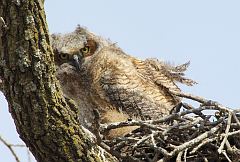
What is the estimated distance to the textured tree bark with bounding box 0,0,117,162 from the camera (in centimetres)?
285

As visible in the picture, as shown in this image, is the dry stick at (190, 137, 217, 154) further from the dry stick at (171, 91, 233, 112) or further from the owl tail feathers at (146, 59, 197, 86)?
the owl tail feathers at (146, 59, 197, 86)

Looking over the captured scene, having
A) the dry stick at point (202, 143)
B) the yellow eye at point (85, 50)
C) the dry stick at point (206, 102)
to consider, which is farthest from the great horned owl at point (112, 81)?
the dry stick at point (202, 143)

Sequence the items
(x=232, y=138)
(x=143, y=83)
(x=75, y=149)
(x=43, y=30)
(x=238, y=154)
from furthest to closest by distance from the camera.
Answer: (x=143, y=83) < (x=232, y=138) < (x=238, y=154) < (x=75, y=149) < (x=43, y=30)

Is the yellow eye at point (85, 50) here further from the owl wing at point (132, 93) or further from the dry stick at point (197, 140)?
the dry stick at point (197, 140)

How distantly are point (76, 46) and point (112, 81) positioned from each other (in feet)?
1.96

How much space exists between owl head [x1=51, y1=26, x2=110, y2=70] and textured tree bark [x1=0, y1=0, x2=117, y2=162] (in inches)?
77.5

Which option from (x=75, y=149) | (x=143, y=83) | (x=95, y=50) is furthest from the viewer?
(x=95, y=50)

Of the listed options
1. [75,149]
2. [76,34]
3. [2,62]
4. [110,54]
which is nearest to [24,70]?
[2,62]

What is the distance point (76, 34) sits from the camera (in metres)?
5.46

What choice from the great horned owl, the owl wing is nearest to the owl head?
the great horned owl

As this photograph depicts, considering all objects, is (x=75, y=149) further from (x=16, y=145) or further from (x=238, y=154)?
(x=238, y=154)

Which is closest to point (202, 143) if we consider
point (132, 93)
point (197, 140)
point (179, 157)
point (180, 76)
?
point (197, 140)

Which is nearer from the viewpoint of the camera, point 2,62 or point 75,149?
point 2,62

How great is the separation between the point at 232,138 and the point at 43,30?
1501mm
